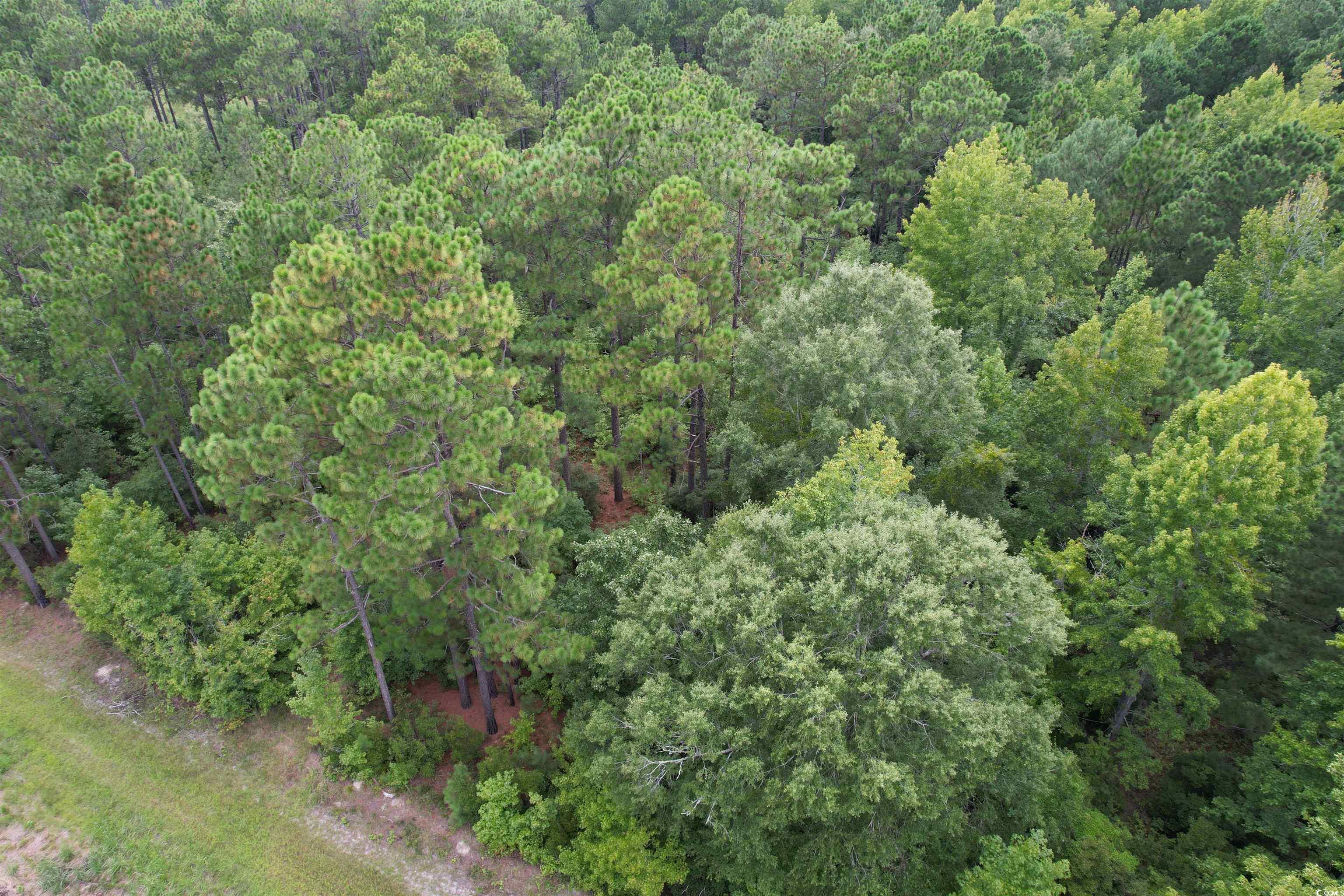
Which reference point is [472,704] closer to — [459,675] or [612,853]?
[459,675]

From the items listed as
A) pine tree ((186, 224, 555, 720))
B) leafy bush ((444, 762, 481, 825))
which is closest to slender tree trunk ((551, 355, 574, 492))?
pine tree ((186, 224, 555, 720))

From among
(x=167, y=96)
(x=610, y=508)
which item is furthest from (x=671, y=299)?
(x=167, y=96)

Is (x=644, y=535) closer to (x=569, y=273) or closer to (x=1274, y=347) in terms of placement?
(x=569, y=273)

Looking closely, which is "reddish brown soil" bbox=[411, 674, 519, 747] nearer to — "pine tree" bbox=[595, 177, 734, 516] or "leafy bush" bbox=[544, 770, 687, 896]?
"leafy bush" bbox=[544, 770, 687, 896]

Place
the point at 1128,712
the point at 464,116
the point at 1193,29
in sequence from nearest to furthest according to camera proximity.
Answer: the point at 1128,712 < the point at 464,116 < the point at 1193,29

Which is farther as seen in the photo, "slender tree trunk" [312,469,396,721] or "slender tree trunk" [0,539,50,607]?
"slender tree trunk" [0,539,50,607]

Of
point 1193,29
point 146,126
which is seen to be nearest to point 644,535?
point 146,126
